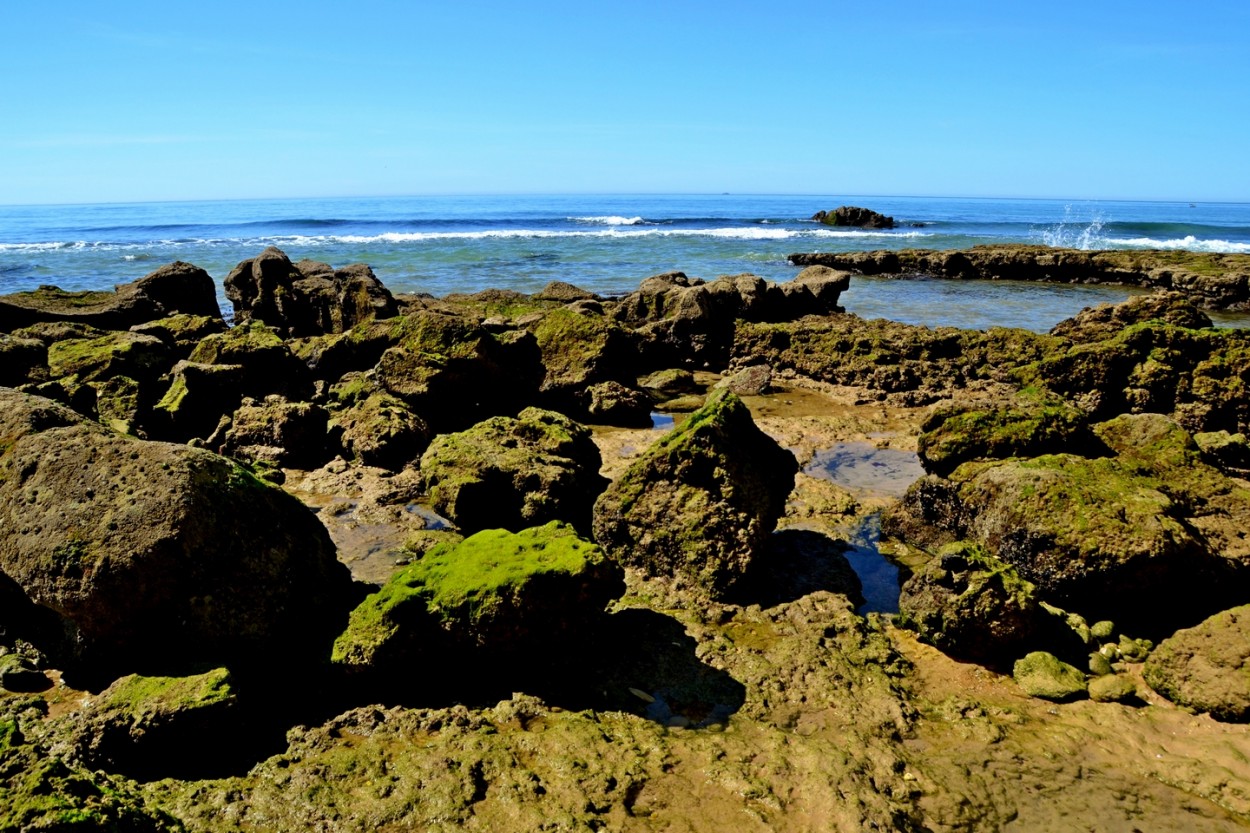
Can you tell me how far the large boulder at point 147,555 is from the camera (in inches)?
207

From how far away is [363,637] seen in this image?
5.35 meters

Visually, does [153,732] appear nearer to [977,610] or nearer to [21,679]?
[21,679]

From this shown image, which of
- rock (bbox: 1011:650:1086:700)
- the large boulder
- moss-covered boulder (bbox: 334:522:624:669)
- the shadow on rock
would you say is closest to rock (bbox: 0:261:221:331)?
the large boulder

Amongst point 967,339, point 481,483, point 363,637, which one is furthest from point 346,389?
point 967,339

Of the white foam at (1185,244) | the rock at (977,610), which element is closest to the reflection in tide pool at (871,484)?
the rock at (977,610)

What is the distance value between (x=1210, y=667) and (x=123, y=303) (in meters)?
20.2

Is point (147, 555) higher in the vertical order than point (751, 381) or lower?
higher

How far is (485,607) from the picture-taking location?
5.38 meters

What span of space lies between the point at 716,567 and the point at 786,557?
107 centimetres

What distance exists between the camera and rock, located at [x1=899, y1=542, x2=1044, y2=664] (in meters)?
5.96

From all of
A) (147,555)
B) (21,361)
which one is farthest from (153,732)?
(21,361)

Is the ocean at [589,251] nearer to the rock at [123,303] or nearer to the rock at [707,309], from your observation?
the rock at [707,309]

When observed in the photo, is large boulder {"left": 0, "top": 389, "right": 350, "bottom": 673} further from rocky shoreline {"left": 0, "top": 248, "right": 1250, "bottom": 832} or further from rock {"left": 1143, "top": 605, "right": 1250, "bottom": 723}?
rock {"left": 1143, "top": 605, "right": 1250, "bottom": 723}

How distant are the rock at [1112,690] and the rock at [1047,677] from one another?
0.26 ft
